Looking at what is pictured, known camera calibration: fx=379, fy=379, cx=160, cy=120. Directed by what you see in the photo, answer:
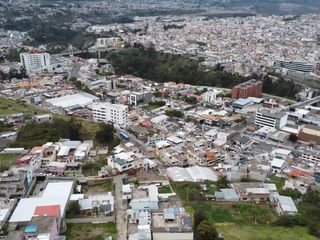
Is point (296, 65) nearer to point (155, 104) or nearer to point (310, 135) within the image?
point (155, 104)

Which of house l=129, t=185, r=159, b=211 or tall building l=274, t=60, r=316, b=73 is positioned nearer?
house l=129, t=185, r=159, b=211

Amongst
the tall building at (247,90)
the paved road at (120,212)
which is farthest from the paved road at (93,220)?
the tall building at (247,90)

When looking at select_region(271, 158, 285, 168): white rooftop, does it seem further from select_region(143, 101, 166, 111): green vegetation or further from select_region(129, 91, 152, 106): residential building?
select_region(129, 91, 152, 106): residential building

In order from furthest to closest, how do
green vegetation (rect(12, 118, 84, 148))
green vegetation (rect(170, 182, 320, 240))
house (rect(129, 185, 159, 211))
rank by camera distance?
green vegetation (rect(12, 118, 84, 148)), house (rect(129, 185, 159, 211)), green vegetation (rect(170, 182, 320, 240))

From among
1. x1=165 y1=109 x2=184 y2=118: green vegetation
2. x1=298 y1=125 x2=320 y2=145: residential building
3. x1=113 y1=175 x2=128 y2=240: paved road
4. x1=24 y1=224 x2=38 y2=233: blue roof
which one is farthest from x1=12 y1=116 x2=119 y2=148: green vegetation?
x1=298 y1=125 x2=320 y2=145: residential building

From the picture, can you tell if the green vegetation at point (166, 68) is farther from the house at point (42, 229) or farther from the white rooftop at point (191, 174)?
the house at point (42, 229)

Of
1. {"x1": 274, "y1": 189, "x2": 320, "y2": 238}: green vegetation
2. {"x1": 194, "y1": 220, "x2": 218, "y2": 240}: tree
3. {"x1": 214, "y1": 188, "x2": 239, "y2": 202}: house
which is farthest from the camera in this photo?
{"x1": 214, "y1": 188, "x2": 239, "y2": 202}: house

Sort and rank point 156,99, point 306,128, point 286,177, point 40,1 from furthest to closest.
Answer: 1. point 40,1
2. point 156,99
3. point 306,128
4. point 286,177

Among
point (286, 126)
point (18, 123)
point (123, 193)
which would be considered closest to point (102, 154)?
point (123, 193)

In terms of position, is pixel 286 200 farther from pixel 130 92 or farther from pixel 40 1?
pixel 40 1
